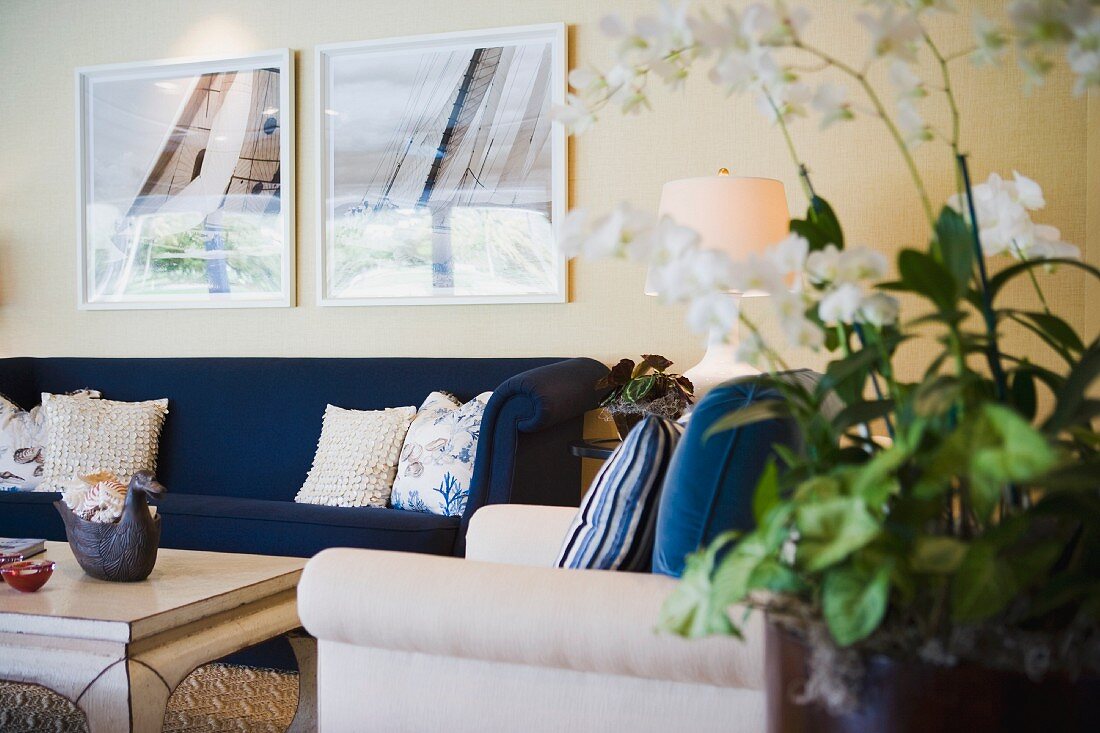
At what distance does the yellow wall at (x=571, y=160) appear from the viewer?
3.28 m

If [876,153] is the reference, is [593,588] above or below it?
below

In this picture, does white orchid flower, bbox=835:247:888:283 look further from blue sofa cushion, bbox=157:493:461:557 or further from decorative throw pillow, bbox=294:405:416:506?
decorative throw pillow, bbox=294:405:416:506

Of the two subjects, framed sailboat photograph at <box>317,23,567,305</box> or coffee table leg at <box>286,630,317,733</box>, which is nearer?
coffee table leg at <box>286,630,317,733</box>

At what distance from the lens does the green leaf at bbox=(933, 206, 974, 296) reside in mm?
688

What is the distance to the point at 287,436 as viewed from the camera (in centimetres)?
368

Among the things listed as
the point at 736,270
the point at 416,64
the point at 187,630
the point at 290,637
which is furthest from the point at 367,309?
the point at 736,270

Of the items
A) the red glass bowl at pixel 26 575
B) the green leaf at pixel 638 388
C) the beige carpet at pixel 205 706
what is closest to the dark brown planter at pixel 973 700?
the red glass bowl at pixel 26 575

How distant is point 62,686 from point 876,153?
9.21 ft

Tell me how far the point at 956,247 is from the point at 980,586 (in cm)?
24

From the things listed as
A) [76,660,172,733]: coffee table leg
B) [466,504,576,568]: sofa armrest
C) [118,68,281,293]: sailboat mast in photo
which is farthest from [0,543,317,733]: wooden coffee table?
[118,68,281,293]: sailboat mast in photo

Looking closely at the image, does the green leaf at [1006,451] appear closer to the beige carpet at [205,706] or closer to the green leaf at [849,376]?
the green leaf at [849,376]

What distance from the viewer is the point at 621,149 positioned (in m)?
3.64

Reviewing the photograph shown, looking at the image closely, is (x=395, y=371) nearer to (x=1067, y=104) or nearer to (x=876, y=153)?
(x=876, y=153)

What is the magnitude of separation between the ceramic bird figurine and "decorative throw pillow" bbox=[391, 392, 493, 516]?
0.97m
